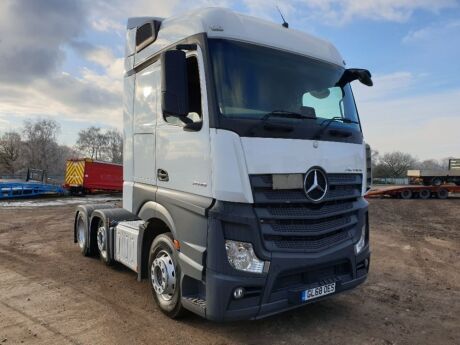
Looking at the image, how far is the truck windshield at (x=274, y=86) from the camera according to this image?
12.3 ft

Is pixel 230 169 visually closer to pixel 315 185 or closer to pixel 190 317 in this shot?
pixel 315 185

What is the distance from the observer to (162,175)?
14.6 ft

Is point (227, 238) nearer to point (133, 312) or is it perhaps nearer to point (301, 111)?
point (301, 111)

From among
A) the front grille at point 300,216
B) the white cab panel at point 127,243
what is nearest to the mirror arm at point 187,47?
the front grille at point 300,216

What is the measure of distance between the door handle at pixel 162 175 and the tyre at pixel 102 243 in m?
2.36

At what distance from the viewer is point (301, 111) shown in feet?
13.5

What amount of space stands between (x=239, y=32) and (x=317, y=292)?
271cm

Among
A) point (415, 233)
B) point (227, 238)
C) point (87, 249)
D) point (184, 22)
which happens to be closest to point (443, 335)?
point (227, 238)

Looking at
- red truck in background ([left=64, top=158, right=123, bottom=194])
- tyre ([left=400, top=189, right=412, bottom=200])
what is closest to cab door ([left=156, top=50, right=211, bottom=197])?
red truck in background ([left=64, top=158, right=123, bottom=194])

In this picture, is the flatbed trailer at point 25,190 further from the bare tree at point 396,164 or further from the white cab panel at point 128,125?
the bare tree at point 396,164

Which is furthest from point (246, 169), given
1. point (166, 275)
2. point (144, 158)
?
point (144, 158)

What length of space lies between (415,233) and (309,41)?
28.9ft

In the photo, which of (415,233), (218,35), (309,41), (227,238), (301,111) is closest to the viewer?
(227,238)

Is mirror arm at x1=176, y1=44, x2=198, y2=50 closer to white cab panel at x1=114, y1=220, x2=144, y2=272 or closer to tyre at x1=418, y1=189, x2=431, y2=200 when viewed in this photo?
white cab panel at x1=114, y1=220, x2=144, y2=272
